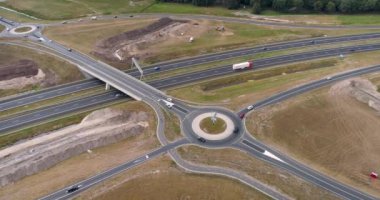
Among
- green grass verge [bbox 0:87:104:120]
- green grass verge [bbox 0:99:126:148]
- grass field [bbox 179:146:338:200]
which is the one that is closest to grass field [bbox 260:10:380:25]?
green grass verge [bbox 0:87:104:120]

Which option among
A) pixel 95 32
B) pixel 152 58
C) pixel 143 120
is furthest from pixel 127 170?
pixel 95 32

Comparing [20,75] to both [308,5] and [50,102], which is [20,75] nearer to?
[50,102]

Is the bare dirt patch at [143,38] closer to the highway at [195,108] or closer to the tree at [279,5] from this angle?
the highway at [195,108]

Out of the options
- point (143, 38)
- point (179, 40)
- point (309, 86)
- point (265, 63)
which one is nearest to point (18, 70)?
point (143, 38)

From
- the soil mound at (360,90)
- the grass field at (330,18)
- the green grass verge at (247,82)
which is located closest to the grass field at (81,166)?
the green grass verge at (247,82)

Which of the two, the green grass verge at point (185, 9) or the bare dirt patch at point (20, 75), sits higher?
the green grass verge at point (185, 9)

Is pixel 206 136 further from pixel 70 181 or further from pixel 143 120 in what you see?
pixel 70 181
